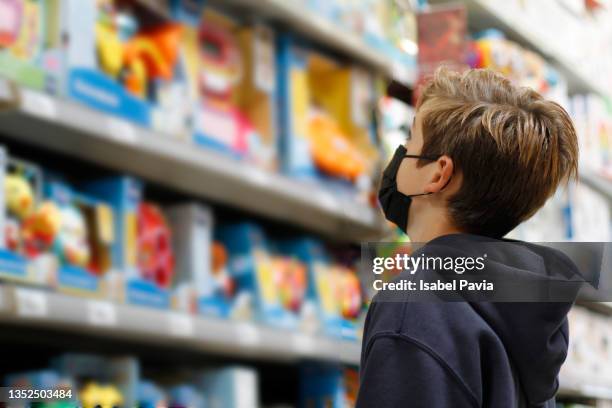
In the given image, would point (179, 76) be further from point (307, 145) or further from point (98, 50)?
point (307, 145)

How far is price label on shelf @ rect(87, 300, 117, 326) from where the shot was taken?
1822 mm

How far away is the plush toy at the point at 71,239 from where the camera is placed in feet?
6.29

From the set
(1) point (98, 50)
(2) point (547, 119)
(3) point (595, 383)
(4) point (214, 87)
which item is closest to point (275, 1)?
(4) point (214, 87)

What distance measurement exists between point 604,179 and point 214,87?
218cm

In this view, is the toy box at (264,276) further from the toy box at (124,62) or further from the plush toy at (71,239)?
the plush toy at (71,239)

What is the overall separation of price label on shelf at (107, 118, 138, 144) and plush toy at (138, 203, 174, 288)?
0.26 metres

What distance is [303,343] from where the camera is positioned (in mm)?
2373

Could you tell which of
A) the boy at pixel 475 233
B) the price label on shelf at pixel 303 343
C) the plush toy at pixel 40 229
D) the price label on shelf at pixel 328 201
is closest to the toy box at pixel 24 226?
the plush toy at pixel 40 229

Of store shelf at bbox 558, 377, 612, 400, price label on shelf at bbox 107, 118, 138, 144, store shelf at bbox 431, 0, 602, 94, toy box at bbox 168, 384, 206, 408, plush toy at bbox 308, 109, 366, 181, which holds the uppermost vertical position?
store shelf at bbox 431, 0, 602, 94

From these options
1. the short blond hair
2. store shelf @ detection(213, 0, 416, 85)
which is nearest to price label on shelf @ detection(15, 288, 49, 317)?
the short blond hair

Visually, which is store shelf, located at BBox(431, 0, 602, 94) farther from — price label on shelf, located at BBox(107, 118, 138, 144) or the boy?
the boy

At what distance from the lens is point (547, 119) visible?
3.27 ft

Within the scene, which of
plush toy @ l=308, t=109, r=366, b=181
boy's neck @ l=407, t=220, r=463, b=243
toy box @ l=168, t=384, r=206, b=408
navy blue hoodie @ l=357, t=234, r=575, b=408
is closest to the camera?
navy blue hoodie @ l=357, t=234, r=575, b=408

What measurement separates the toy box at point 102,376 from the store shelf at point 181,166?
17.0 inches
